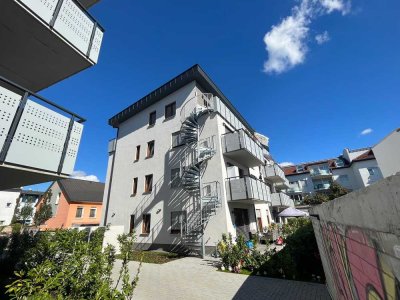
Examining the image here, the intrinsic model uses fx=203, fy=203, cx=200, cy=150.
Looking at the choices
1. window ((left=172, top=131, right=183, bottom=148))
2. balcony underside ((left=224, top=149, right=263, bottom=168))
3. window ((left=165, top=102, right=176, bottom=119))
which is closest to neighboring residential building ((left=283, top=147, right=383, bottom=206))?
balcony underside ((left=224, top=149, right=263, bottom=168))

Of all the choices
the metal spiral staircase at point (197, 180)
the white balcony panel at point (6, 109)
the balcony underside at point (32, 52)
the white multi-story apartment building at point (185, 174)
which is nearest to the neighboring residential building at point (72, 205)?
the white multi-story apartment building at point (185, 174)

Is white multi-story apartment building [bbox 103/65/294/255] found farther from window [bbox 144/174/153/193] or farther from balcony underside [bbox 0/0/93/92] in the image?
balcony underside [bbox 0/0/93/92]

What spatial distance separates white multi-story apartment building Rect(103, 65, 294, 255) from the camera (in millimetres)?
14328

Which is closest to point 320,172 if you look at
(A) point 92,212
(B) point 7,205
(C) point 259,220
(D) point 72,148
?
(C) point 259,220

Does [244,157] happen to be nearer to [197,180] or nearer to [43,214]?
[197,180]

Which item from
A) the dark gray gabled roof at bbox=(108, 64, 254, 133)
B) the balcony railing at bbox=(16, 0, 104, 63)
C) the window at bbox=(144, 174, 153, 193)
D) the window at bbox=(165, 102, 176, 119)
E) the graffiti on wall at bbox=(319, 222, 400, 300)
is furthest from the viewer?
the window at bbox=(165, 102, 176, 119)

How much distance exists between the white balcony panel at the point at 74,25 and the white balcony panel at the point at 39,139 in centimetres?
228

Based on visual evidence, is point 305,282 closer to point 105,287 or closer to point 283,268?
point 283,268

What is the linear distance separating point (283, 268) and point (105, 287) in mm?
7869

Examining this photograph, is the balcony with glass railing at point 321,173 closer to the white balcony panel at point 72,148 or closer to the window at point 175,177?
the window at point 175,177

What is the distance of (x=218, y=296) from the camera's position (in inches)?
261

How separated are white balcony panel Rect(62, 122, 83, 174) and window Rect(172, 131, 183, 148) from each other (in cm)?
1171

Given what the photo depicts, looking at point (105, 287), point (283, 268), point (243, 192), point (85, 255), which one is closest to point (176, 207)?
point (243, 192)

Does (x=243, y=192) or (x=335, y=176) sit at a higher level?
(x=335, y=176)
